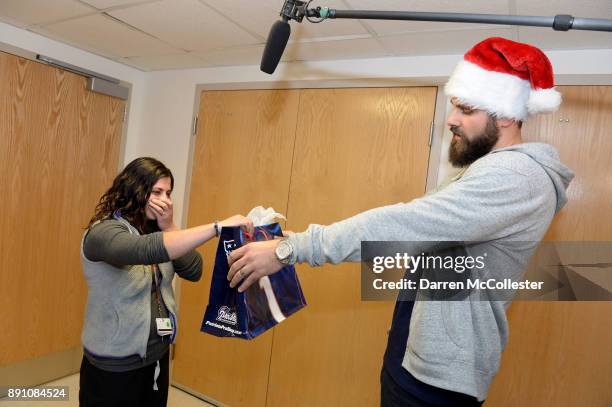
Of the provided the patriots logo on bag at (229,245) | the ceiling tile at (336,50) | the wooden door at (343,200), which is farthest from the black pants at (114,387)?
the ceiling tile at (336,50)

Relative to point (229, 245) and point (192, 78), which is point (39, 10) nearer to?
point (192, 78)

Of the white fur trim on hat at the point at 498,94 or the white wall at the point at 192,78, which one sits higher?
the white wall at the point at 192,78

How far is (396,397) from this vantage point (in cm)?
119

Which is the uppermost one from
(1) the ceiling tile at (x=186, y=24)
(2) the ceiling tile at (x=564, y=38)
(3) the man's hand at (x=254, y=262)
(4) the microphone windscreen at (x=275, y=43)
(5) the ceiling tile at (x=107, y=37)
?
(5) the ceiling tile at (x=107, y=37)

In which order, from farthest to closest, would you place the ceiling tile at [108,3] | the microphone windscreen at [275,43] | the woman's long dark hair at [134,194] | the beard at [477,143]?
1. the ceiling tile at [108,3]
2. the woman's long dark hair at [134,194]
3. the microphone windscreen at [275,43]
4. the beard at [477,143]

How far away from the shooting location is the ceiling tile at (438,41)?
1.78 meters

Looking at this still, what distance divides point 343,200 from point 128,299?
1.21 metres

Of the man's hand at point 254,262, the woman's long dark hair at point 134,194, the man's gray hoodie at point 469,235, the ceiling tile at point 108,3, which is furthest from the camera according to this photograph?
the ceiling tile at point 108,3

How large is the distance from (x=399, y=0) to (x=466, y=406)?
139 cm

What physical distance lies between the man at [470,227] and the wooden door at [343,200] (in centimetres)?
91

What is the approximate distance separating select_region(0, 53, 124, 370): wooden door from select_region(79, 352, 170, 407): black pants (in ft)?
4.42

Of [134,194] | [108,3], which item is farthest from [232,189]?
→ [108,3]

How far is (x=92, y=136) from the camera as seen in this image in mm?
2830

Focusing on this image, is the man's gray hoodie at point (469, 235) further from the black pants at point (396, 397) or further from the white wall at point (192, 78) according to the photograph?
the white wall at point (192, 78)
